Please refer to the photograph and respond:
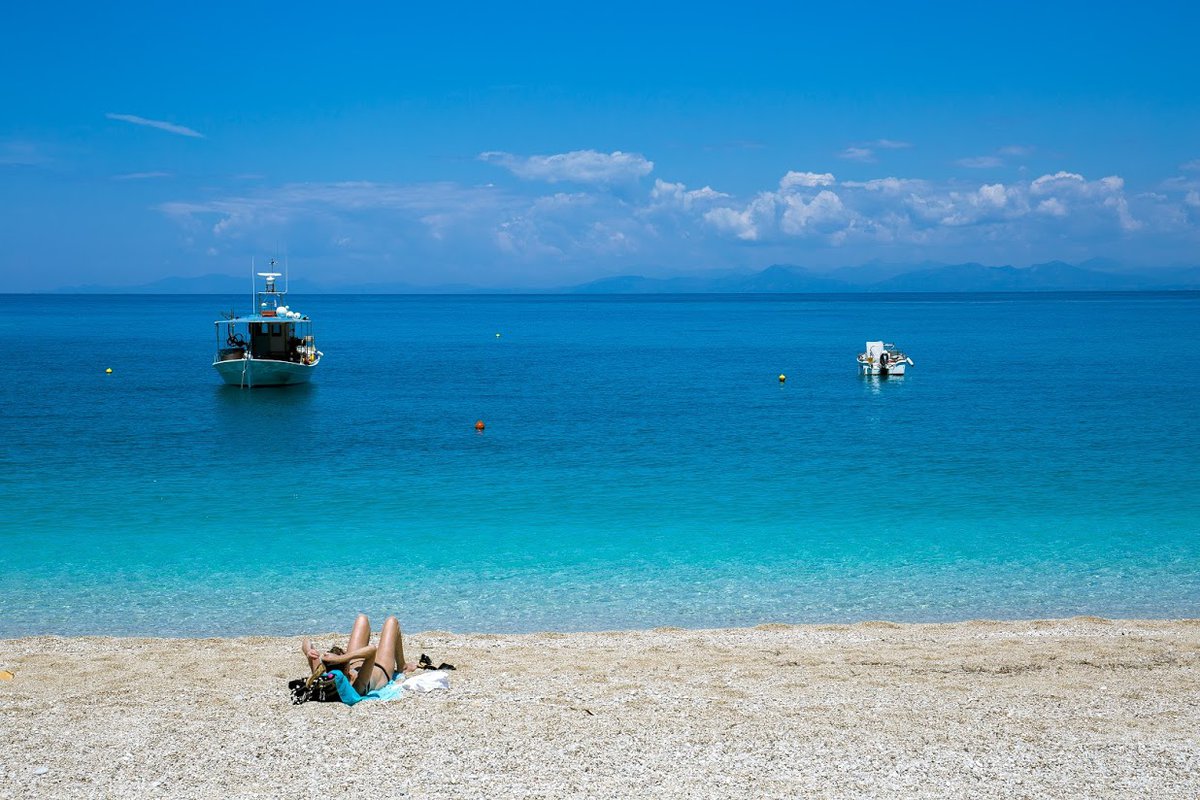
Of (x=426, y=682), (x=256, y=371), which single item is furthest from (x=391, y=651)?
(x=256, y=371)

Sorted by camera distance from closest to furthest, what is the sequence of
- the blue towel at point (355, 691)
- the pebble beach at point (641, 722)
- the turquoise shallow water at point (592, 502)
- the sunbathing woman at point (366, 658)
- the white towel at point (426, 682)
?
the pebble beach at point (641, 722) < the blue towel at point (355, 691) < the sunbathing woman at point (366, 658) < the white towel at point (426, 682) < the turquoise shallow water at point (592, 502)

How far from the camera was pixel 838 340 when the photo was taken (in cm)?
9725

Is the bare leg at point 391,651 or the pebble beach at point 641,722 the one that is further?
the bare leg at point 391,651

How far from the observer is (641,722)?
9930 millimetres

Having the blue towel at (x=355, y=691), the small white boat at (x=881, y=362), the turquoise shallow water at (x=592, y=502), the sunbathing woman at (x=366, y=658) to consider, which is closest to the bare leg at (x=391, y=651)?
the sunbathing woman at (x=366, y=658)

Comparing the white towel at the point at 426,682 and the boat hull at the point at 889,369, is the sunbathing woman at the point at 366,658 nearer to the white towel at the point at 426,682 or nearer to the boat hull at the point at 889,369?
Answer: the white towel at the point at 426,682

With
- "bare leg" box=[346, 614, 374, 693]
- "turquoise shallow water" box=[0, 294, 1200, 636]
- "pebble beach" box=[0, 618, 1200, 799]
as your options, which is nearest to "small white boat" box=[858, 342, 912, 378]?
"turquoise shallow water" box=[0, 294, 1200, 636]

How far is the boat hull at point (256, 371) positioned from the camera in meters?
50.6

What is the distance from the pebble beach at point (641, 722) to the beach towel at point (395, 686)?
0.51 feet

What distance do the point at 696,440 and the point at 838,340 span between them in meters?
65.0

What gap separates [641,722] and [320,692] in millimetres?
3157

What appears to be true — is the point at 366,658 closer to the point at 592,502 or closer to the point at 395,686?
the point at 395,686

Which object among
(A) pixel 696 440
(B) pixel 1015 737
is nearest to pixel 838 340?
(A) pixel 696 440

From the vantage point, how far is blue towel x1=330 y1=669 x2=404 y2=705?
1052 centimetres
